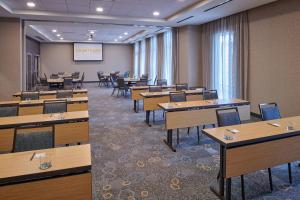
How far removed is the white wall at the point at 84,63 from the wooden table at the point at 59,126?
15.4m

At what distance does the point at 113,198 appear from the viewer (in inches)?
110

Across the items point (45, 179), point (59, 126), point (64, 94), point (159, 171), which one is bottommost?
point (159, 171)

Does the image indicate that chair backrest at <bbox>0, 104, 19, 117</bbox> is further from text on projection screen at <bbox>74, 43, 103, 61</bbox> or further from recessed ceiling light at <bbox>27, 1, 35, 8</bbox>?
text on projection screen at <bbox>74, 43, 103, 61</bbox>

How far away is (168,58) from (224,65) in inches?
161

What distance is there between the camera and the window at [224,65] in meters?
7.50

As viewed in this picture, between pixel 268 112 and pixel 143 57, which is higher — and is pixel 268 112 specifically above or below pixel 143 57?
below

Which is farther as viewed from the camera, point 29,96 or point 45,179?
point 29,96

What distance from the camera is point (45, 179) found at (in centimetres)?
186

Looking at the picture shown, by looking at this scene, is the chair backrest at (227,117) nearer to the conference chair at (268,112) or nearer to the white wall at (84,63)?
the conference chair at (268,112)

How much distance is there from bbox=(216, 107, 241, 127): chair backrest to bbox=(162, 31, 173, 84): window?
769 centimetres

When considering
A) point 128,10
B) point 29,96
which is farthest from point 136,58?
point 29,96

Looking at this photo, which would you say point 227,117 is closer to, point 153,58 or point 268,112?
point 268,112

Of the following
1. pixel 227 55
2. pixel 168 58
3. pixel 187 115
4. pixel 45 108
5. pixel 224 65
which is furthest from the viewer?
pixel 168 58

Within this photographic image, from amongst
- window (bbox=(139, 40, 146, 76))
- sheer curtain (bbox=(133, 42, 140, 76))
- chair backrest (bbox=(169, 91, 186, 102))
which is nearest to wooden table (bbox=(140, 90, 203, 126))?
chair backrest (bbox=(169, 91, 186, 102))
